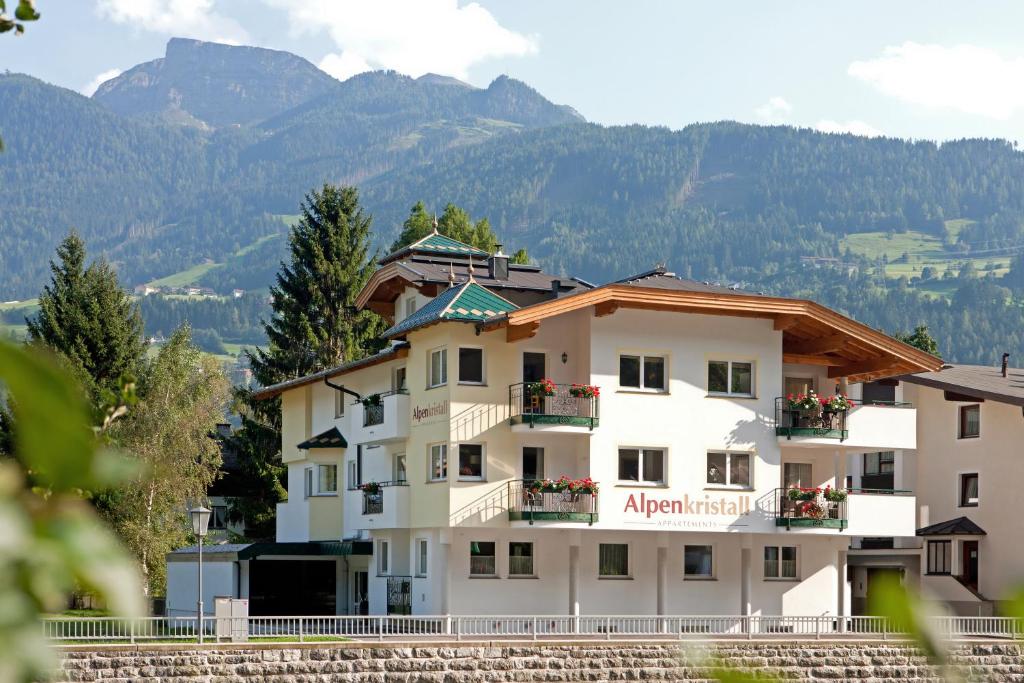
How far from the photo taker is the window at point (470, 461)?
3931 centimetres

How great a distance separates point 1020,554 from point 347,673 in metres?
24.4

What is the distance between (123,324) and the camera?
54.5 meters

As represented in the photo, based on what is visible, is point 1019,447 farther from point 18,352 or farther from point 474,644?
point 18,352

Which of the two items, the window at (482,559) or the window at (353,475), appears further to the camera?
the window at (353,475)

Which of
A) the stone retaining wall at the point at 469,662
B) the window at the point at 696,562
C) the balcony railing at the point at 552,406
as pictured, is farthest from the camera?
the window at the point at 696,562

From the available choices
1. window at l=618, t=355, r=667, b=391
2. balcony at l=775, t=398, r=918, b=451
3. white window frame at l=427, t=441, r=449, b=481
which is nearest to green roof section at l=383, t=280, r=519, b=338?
white window frame at l=427, t=441, r=449, b=481

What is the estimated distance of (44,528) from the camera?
84 centimetres

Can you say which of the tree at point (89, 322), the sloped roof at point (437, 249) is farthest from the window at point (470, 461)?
the tree at point (89, 322)

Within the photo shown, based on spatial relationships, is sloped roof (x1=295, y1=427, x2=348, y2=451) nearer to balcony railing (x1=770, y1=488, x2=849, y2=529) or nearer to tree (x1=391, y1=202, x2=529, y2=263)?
balcony railing (x1=770, y1=488, x2=849, y2=529)

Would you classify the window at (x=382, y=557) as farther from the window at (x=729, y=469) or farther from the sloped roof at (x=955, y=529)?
the sloped roof at (x=955, y=529)

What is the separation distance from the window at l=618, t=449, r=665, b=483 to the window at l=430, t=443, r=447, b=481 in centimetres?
427

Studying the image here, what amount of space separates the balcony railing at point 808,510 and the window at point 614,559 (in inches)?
151

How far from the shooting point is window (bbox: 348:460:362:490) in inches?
1809

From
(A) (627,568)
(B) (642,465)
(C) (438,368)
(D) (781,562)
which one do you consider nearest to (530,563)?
(A) (627,568)
